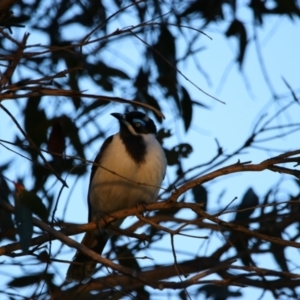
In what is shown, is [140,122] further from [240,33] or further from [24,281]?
[24,281]

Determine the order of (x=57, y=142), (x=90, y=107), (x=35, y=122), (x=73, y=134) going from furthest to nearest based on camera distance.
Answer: (x=90, y=107), (x=73, y=134), (x=35, y=122), (x=57, y=142)

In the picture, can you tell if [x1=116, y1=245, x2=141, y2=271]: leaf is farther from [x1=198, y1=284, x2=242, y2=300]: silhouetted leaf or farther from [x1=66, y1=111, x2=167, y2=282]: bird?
[x1=198, y1=284, x2=242, y2=300]: silhouetted leaf

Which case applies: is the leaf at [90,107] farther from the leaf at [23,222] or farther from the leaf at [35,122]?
the leaf at [23,222]

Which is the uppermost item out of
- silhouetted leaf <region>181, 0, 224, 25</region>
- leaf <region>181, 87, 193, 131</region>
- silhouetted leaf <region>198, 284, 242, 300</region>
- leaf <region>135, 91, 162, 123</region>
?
silhouetted leaf <region>181, 0, 224, 25</region>

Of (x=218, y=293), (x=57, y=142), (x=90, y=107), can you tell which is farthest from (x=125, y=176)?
(x=57, y=142)

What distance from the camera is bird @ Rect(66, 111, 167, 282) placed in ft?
15.1

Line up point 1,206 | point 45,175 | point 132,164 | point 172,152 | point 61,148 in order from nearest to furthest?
point 1,206 < point 61,148 < point 45,175 < point 132,164 < point 172,152

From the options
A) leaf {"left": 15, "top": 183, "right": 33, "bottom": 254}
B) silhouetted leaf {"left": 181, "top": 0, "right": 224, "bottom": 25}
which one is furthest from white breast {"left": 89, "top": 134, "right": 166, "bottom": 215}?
leaf {"left": 15, "top": 183, "right": 33, "bottom": 254}

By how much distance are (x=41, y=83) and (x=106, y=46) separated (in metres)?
2.45

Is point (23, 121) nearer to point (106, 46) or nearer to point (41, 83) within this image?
point (106, 46)

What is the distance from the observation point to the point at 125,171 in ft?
15.1

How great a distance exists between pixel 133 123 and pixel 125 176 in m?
0.43

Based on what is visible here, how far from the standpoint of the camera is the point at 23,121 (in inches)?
175

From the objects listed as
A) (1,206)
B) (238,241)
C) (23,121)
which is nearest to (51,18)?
(23,121)
